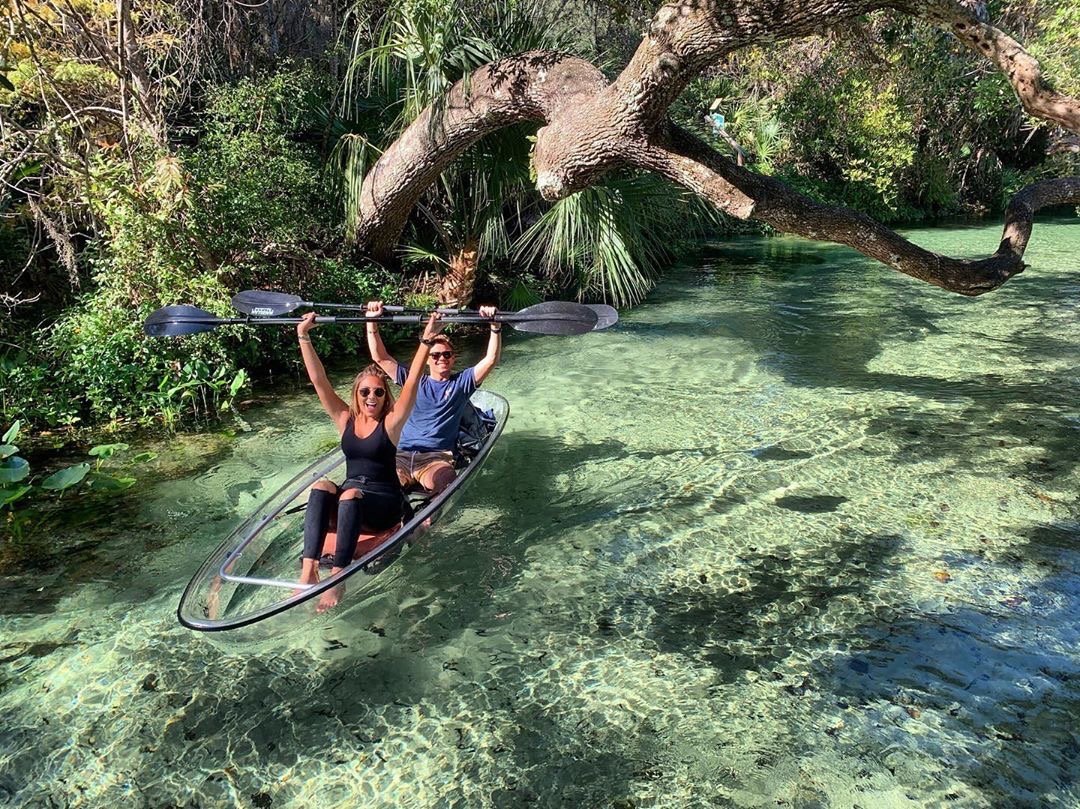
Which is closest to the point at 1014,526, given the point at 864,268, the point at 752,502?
the point at 752,502

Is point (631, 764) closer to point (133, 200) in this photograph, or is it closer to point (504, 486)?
point (504, 486)

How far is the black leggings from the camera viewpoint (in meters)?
3.95

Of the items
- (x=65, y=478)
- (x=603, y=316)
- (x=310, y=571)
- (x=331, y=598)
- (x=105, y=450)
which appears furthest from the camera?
(x=603, y=316)

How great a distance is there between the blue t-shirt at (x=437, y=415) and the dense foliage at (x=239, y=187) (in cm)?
253

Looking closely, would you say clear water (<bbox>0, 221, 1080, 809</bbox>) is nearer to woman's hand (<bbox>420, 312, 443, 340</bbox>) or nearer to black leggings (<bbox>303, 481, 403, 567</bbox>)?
black leggings (<bbox>303, 481, 403, 567</bbox>)

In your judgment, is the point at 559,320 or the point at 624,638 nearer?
the point at 624,638

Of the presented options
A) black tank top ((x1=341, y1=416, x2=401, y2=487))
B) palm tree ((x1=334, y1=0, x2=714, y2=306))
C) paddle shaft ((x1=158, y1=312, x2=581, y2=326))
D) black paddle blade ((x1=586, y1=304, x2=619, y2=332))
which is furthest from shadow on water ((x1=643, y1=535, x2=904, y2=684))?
palm tree ((x1=334, y1=0, x2=714, y2=306))

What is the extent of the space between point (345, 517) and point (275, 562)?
0.78 metres

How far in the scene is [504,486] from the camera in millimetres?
5836

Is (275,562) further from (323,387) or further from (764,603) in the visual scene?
(764,603)

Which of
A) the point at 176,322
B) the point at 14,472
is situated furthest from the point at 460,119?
the point at 14,472

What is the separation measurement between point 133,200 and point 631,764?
6.73 metres

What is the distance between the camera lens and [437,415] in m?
5.49

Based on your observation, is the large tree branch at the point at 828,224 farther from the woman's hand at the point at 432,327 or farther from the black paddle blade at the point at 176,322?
the black paddle blade at the point at 176,322
